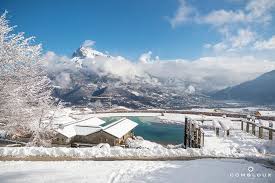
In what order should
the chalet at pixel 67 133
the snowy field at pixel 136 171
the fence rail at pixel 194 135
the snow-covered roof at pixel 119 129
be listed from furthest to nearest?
the snow-covered roof at pixel 119 129 → the chalet at pixel 67 133 → the fence rail at pixel 194 135 → the snowy field at pixel 136 171

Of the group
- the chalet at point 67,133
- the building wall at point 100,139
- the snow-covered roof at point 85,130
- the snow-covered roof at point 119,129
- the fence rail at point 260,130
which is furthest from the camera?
the snow-covered roof at point 85,130

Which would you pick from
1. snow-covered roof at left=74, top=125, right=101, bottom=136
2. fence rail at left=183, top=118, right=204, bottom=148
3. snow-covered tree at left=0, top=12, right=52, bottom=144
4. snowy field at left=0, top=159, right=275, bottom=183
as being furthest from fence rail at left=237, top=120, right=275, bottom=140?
snow-covered roof at left=74, top=125, right=101, bottom=136

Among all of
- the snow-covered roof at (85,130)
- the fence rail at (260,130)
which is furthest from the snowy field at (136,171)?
the snow-covered roof at (85,130)

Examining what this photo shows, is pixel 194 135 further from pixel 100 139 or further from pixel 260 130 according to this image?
pixel 100 139

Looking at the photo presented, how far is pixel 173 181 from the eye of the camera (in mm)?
12523

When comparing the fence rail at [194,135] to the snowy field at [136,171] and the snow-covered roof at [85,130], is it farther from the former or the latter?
the snow-covered roof at [85,130]

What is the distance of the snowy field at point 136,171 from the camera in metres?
12.8

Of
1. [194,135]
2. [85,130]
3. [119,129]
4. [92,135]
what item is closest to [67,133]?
[85,130]

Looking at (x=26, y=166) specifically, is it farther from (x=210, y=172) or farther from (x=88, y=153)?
(x=210, y=172)

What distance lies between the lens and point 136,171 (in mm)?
14102

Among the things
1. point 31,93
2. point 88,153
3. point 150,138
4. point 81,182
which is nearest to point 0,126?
point 31,93

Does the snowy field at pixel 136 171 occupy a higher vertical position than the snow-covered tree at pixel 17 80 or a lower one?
lower

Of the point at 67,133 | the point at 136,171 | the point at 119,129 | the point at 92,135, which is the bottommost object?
the point at 92,135

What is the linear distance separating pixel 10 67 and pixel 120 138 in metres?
28.8
